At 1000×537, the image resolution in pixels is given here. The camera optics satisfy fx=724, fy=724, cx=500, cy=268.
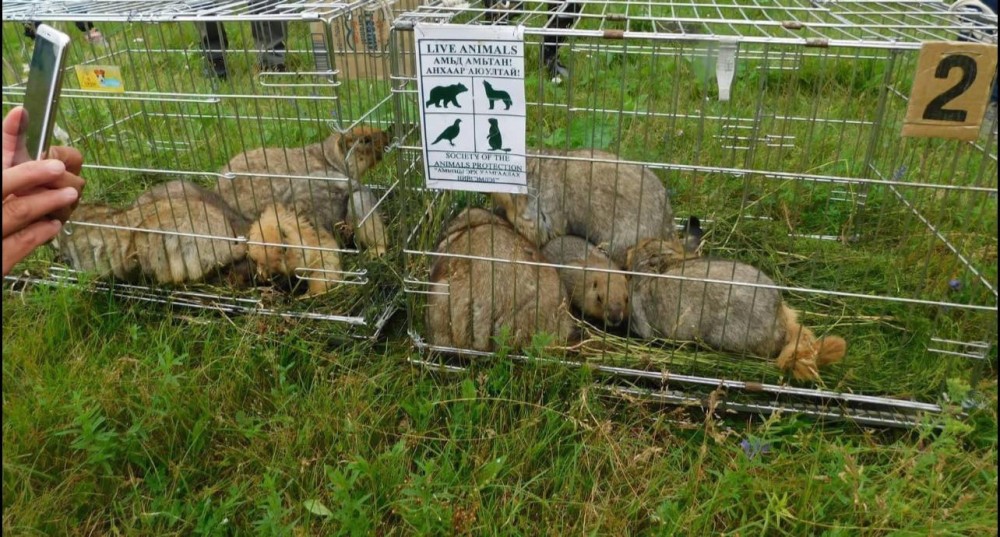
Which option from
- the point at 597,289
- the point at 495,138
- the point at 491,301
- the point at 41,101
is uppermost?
the point at 41,101

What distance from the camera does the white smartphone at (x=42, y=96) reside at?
196 cm

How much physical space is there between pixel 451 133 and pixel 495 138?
18cm

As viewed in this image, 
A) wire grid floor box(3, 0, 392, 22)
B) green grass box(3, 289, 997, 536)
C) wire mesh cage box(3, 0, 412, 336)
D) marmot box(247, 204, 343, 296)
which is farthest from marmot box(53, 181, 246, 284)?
wire grid floor box(3, 0, 392, 22)

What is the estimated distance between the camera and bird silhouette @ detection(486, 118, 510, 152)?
279 cm

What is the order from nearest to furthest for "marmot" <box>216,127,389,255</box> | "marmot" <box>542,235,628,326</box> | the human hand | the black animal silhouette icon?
the human hand → the black animal silhouette icon → "marmot" <box>542,235,628,326</box> → "marmot" <box>216,127,389,255</box>

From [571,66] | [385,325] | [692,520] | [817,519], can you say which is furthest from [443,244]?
[817,519]

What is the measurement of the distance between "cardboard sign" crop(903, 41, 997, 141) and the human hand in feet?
8.88

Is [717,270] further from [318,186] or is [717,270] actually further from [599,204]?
[318,186]

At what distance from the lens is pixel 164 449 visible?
9.41 ft

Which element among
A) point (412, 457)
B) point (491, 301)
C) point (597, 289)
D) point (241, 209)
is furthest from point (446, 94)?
point (241, 209)

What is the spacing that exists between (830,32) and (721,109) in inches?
39.5

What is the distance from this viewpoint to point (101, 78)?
3.42 metres

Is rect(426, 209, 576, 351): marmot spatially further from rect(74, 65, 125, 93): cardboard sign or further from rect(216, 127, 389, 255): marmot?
rect(74, 65, 125, 93): cardboard sign

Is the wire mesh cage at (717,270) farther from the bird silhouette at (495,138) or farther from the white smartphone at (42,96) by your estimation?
the white smartphone at (42,96)
